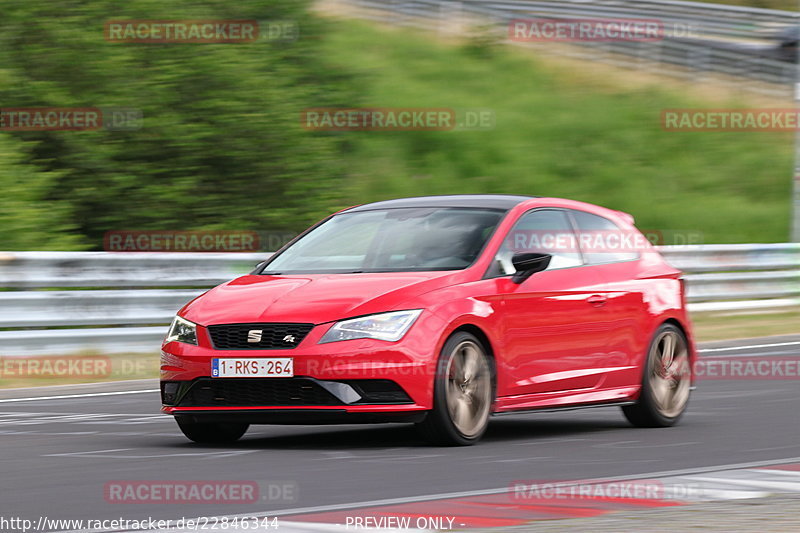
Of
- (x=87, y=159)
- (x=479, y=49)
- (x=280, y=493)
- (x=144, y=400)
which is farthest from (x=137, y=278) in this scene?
(x=479, y=49)

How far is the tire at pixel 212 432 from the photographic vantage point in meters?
8.95

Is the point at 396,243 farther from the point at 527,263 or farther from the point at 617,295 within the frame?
the point at 617,295

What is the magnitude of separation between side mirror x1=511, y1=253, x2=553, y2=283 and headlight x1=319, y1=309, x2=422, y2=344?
3.39 feet

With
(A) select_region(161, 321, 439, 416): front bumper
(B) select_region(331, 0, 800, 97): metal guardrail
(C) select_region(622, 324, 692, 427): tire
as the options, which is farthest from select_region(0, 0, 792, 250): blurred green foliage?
(A) select_region(161, 321, 439, 416): front bumper

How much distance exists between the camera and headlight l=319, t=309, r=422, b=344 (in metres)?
8.31

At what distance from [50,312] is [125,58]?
6161 millimetres

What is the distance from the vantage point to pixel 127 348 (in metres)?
14.8

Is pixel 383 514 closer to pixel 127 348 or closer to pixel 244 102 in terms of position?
pixel 127 348

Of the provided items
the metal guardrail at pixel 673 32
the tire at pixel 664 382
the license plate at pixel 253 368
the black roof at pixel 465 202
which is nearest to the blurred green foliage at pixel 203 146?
the metal guardrail at pixel 673 32

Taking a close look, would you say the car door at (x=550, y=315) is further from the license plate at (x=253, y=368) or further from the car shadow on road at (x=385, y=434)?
the license plate at (x=253, y=368)

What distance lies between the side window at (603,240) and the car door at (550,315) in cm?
13

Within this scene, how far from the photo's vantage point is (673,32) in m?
34.1

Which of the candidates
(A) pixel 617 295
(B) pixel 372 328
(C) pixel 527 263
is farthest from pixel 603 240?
(B) pixel 372 328

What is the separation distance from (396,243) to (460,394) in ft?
3.82
